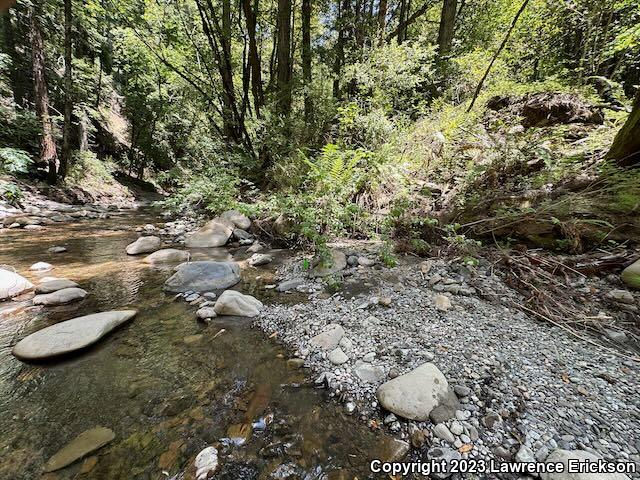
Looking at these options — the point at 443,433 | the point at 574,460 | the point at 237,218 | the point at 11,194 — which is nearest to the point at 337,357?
the point at 443,433

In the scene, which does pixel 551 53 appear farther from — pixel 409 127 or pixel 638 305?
pixel 638 305

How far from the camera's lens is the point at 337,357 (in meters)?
2.15

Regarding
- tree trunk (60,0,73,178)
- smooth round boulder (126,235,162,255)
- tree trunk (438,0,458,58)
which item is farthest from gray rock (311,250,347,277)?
tree trunk (60,0,73,178)

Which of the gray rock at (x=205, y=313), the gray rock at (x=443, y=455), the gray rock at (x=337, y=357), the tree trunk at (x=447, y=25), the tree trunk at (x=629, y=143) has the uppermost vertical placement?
the tree trunk at (x=447, y=25)

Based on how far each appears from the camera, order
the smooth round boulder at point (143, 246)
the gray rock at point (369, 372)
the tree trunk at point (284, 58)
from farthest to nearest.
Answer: the tree trunk at point (284, 58), the smooth round boulder at point (143, 246), the gray rock at point (369, 372)

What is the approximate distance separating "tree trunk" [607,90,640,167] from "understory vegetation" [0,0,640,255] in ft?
0.05

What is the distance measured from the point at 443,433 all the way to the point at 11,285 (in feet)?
13.9

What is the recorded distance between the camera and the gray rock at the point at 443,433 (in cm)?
148

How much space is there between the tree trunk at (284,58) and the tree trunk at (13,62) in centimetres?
894

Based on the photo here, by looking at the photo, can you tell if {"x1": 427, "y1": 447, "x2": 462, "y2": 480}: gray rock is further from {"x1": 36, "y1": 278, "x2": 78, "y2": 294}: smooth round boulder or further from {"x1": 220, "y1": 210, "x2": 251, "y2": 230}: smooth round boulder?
{"x1": 220, "y1": 210, "x2": 251, "y2": 230}: smooth round boulder

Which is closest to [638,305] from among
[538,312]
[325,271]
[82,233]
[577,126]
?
[538,312]

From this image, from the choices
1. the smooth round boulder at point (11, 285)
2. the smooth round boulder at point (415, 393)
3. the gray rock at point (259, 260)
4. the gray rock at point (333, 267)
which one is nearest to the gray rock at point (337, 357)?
the smooth round boulder at point (415, 393)

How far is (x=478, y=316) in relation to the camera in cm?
244

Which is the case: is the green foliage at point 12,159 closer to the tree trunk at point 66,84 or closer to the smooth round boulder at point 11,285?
the tree trunk at point 66,84
